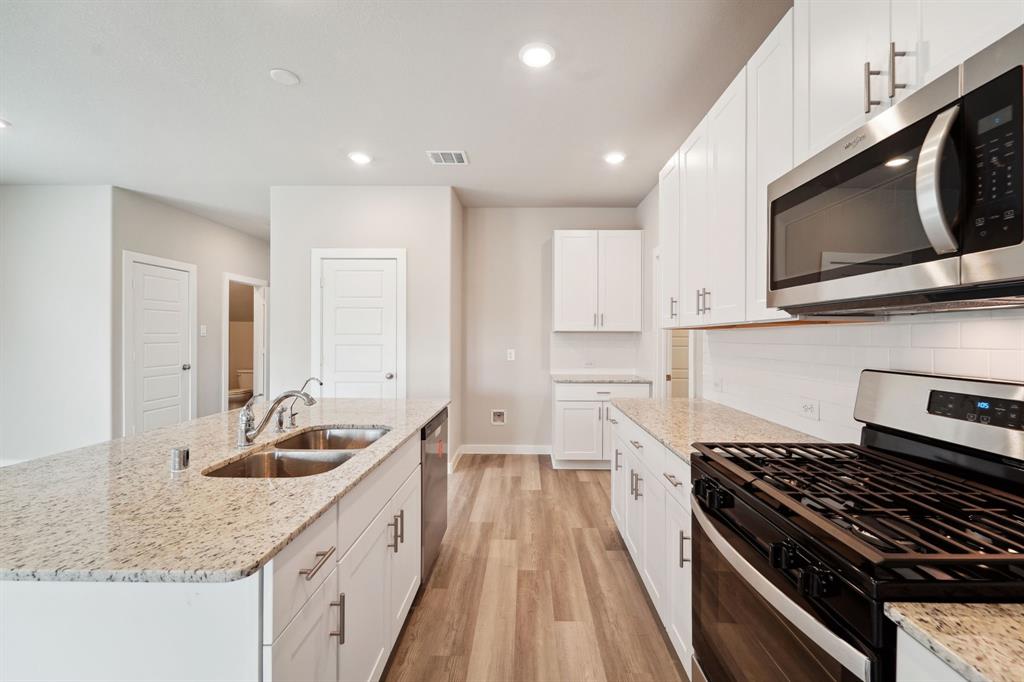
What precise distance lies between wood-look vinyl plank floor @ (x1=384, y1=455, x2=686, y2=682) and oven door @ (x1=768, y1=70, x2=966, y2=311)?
154 cm

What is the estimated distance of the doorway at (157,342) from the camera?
172 inches

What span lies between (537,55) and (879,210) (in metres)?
1.75

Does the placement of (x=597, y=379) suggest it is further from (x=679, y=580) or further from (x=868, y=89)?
(x=868, y=89)

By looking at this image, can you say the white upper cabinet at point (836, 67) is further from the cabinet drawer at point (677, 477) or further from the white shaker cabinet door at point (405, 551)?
the white shaker cabinet door at point (405, 551)

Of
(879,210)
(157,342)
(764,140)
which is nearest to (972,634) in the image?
(879,210)

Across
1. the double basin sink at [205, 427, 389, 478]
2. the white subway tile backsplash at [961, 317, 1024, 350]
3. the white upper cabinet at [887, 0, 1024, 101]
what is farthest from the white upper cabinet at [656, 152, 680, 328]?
the double basin sink at [205, 427, 389, 478]

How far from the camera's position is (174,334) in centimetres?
494

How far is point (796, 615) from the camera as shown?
2.71ft

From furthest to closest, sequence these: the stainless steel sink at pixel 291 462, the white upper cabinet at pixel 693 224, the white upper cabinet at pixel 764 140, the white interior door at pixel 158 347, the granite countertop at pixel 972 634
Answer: the white interior door at pixel 158 347, the white upper cabinet at pixel 693 224, the stainless steel sink at pixel 291 462, the white upper cabinet at pixel 764 140, the granite countertop at pixel 972 634

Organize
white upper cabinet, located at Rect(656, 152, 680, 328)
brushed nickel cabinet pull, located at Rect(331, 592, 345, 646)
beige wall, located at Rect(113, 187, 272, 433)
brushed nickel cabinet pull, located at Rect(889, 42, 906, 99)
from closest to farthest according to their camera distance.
A: brushed nickel cabinet pull, located at Rect(889, 42, 906, 99) < brushed nickel cabinet pull, located at Rect(331, 592, 345, 646) < white upper cabinet, located at Rect(656, 152, 680, 328) < beige wall, located at Rect(113, 187, 272, 433)

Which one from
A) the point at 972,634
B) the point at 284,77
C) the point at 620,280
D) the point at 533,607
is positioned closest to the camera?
the point at 972,634

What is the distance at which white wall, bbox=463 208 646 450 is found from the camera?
15.8 ft

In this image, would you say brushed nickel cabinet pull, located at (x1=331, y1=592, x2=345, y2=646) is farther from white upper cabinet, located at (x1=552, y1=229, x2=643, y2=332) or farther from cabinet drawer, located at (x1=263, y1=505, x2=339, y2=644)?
white upper cabinet, located at (x1=552, y1=229, x2=643, y2=332)

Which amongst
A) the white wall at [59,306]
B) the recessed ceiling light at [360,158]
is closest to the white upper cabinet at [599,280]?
the recessed ceiling light at [360,158]
